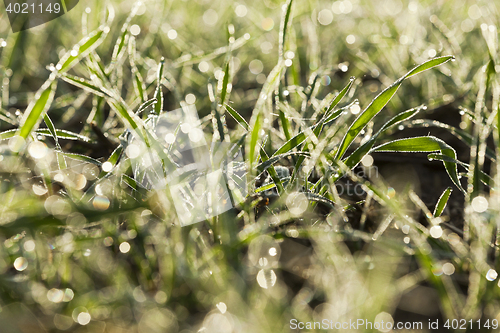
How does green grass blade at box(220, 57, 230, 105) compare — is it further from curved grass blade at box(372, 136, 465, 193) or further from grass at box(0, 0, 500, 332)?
curved grass blade at box(372, 136, 465, 193)

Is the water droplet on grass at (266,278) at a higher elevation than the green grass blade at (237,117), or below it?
below

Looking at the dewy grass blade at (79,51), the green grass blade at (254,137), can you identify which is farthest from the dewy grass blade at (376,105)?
the dewy grass blade at (79,51)

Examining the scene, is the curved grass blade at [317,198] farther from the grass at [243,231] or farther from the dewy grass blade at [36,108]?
the dewy grass blade at [36,108]

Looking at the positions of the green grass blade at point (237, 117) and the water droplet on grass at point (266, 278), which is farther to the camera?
the green grass blade at point (237, 117)

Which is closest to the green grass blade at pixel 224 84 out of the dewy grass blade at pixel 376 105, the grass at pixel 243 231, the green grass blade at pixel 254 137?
Answer: the grass at pixel 243 231

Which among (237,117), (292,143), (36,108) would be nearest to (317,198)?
(292,143)

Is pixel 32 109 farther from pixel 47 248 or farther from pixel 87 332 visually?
pixel 87 332

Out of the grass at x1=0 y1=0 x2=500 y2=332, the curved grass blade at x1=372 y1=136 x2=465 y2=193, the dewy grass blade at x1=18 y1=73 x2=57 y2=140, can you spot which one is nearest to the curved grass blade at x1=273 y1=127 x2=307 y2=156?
the grass at x1=0 y1=0 x2=500 y2=332

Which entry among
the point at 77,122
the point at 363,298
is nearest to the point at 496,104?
the point at 363,298

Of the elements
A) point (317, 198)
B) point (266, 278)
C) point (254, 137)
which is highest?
point (254, 137)

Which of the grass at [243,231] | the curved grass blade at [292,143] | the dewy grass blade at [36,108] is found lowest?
the grass at [243,231]

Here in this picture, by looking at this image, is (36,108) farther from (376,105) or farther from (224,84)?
(376,105)
